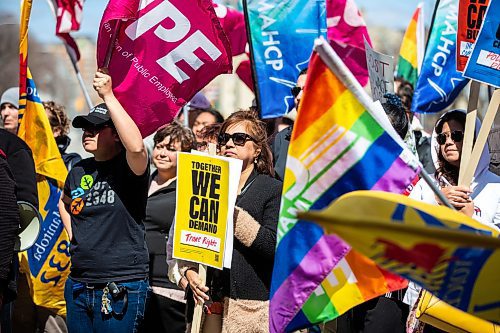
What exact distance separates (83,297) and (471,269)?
315 centimetres

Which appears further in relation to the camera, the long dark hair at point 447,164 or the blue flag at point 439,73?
the blue flag at point 439,73

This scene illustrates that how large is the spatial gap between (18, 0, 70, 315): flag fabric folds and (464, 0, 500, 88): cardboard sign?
3.32m

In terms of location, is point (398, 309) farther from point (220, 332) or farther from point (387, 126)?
→ point (387, 126)

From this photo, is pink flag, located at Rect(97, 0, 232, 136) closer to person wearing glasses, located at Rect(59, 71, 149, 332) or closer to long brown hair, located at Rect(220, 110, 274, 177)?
person wearing glasses, located at Rect(59, 71, 149, 332)

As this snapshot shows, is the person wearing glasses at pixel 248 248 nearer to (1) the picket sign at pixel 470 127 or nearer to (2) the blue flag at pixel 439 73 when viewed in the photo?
(1) the picket sign at pixel 470 127

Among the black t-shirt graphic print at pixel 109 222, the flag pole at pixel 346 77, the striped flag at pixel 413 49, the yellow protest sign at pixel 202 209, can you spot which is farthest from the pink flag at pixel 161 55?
the striped flag at pixel 413 49

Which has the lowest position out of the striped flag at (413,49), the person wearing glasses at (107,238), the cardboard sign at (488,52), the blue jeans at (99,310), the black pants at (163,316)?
the black pants at (163,316)

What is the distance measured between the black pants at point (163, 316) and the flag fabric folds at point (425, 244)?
3613 millimetres

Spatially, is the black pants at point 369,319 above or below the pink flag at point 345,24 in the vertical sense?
below

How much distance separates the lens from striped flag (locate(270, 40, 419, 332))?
3.15m

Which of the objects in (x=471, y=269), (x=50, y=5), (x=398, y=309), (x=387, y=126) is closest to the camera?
(x=471, y=269)

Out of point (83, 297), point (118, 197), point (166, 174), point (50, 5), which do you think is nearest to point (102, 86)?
point (118, 197)

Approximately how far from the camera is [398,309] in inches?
197

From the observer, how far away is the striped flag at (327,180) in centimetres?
315
